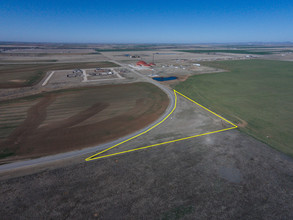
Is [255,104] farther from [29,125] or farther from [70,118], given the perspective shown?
[29,125]

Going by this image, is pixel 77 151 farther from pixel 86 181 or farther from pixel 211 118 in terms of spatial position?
pixel 211 118

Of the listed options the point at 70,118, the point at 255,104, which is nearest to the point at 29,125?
the point at 70,118

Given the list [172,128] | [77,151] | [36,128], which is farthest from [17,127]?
[172,128]

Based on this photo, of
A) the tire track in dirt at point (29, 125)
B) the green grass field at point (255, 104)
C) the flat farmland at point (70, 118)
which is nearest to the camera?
the flat farmland at point (70, 118)

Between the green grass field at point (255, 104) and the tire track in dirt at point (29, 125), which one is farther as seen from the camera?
the green grass field at point (255, 104)

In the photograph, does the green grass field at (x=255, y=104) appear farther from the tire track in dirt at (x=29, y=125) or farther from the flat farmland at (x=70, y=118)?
the tire track in dirt at (x=29, y=125)

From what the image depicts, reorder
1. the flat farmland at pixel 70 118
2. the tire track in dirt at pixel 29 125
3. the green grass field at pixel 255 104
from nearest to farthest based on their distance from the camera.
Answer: the flat farmland at pixel 70 118 → the tire track in dirt at pixel 29 125 → the green grass field at pixel 255 104

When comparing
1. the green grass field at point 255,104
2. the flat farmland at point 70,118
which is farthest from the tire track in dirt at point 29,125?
the green grass field at point 255,104

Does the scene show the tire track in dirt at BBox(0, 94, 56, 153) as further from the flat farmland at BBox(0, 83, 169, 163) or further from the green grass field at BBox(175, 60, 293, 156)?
the green grass field at BBox(175, 60, 293, 156)
